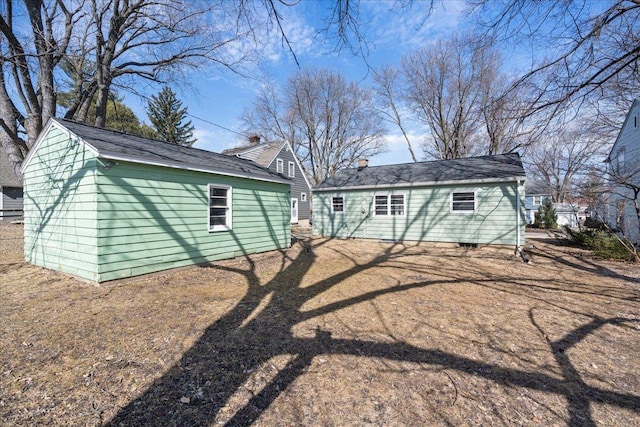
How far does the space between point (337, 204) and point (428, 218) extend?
14.4ft

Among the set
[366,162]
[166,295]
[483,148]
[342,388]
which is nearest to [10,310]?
[166,295]

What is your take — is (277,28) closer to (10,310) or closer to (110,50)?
(10,310)

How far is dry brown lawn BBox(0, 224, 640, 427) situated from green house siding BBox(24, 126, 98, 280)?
62 centimetres

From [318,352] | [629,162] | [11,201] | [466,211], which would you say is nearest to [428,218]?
[466,211]

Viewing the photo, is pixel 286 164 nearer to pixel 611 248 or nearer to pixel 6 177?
pixel 6 177

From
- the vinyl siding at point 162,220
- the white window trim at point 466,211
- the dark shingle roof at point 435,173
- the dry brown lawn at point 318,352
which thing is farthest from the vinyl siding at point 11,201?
the white window trim at point 466,211

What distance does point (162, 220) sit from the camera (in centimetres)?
650

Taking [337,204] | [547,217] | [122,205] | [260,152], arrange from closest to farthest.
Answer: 1. [122,205]
2. [337,204]
3. [547,217]
4. [260,152]

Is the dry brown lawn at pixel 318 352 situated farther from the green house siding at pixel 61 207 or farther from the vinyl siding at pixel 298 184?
the vinyl siding at pixel 298 184

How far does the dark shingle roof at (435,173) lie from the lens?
1079 cm

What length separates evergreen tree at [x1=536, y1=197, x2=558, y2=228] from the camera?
22719mm

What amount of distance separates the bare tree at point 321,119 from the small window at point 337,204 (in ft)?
57.6

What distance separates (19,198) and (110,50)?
15.8 meters

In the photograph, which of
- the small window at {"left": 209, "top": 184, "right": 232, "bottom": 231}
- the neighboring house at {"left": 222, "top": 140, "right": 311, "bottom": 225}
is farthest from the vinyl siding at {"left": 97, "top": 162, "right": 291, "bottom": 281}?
the neighboring house at {"left": 222, "top": 140, "right": 311, "bottom": 225}
